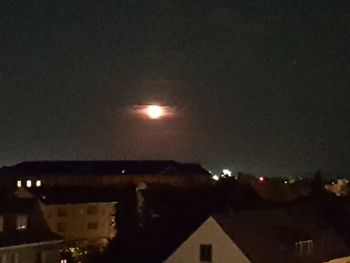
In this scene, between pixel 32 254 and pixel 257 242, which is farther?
pixel 32 254

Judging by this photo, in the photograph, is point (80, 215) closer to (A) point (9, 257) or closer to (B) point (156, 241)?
(B) point (156, 241)

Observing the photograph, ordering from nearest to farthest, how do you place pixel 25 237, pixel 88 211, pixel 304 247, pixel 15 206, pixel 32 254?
pixel 304 247, pixel 32 254, pixel 25 237, pixel 15 206, pixel 88 211

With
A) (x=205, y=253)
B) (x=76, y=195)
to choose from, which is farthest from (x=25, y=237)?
(x=76, y=195)

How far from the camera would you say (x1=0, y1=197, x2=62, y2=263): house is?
3450 cm

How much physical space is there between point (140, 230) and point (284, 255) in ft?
29.5

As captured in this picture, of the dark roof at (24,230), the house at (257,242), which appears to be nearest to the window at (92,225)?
the dark roof at (24,230)

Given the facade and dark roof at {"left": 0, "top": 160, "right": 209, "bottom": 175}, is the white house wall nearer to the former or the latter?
the facade

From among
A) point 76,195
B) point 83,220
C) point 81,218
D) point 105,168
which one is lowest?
point 83,220

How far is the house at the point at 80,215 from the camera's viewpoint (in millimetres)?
59412

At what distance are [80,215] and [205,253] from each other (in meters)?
31.2

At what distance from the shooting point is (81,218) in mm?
62094

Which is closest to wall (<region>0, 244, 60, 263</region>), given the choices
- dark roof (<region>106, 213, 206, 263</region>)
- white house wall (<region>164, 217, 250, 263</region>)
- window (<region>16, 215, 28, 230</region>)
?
window (<region>16, 215, 28, 230</region>)

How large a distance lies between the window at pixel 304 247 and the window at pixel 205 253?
407cm

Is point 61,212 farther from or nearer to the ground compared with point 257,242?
farther from the ground
